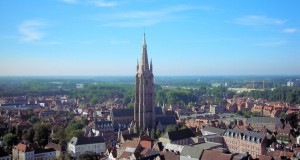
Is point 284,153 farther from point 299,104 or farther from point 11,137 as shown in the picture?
point 299,104

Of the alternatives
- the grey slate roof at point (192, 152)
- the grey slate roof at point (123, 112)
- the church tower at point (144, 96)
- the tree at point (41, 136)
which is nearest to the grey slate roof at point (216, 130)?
Answer: the church tower at point (144, 96)

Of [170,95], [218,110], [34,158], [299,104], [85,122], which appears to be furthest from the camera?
[170,95]

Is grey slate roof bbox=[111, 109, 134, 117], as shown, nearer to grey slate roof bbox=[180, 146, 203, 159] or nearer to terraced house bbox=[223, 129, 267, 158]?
terraced house bbox=[223, 129, 267, 158]

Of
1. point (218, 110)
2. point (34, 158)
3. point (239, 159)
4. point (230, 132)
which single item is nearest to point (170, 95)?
point (218, 110)

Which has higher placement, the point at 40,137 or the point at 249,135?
the point at 249,135

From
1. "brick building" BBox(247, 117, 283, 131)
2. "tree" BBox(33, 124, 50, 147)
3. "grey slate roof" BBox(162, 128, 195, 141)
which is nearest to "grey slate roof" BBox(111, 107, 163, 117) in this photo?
"tree" BBox(33, 124, 50, 147)

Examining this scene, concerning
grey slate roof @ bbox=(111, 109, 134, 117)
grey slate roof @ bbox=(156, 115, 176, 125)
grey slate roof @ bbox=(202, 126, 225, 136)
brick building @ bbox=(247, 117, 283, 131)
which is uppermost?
grey slate roof @ bbox=(111, 109, 134, 117)

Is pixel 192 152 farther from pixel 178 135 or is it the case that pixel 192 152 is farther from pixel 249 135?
pixel 249 135

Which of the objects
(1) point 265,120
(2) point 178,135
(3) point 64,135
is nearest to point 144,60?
(2) point 178,135
